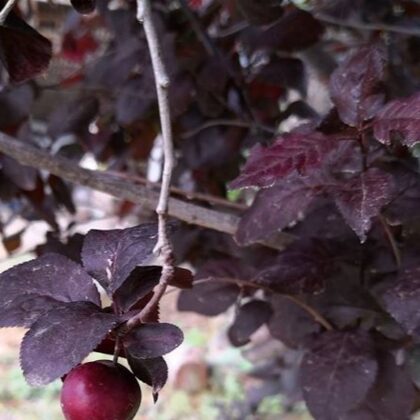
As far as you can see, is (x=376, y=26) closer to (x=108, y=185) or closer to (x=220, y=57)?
(x=220, y=57)

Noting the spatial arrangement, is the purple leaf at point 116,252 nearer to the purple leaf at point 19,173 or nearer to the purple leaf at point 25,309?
the purple leaf at point 25,309

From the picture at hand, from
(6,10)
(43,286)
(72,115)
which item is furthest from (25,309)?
(72,115)

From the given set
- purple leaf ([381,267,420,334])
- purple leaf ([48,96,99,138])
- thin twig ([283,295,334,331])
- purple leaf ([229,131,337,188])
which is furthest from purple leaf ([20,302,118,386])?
purple leaf ([48,96,99,138])

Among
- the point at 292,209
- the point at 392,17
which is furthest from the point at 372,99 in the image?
the point at 392,17

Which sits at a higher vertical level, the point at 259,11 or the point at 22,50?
the point at 22,50

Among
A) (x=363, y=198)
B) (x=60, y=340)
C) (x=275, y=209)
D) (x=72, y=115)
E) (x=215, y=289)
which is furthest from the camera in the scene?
(x=72, y=115)

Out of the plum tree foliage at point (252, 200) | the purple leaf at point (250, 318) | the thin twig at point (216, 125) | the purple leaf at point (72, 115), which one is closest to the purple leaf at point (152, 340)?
the plum tree foliage at point (252, 200)

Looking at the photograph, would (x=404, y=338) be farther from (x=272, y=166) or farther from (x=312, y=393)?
(x=272, y=166)
